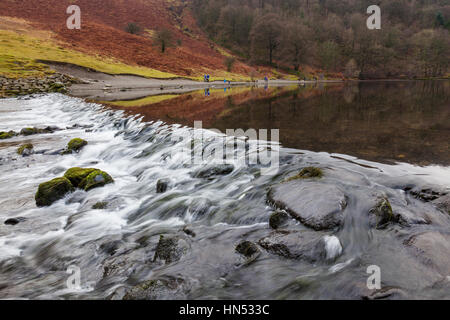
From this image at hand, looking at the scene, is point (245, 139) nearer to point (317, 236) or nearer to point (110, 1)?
point (317, 236)

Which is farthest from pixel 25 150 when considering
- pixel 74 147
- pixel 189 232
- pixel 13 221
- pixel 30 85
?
pixel 30 85

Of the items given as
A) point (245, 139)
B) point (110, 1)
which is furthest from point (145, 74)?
point (110, 1)

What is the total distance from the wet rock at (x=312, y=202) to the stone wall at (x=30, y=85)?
3646 centimetres

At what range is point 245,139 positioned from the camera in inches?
336

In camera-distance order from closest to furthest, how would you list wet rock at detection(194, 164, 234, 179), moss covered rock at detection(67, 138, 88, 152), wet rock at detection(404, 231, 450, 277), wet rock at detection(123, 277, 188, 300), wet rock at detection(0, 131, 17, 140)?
1. wet rock at detection(123, 277, 188, 300)
2. wet rock at detection(404, 231, 450, 277)
3. wet rock at detection(194, 164, 234, 179)
4. moss covered rock at detection(67, 138, 88, 152)
5. wet rock at detection(0, 131, 17, 140)

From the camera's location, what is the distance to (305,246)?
3445 millimetres

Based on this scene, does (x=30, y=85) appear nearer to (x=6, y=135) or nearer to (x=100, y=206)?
(x=6, y=135)

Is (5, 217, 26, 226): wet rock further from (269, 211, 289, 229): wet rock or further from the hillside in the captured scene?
the hillside

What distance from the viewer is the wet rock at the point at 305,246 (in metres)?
3.38

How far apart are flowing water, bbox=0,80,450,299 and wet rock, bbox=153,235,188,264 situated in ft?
0.19

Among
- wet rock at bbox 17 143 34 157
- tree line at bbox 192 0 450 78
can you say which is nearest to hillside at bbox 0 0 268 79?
tree line at bbox 192 0 450 78

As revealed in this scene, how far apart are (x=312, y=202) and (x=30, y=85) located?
4097cm

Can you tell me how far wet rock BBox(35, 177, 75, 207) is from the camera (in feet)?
19.8

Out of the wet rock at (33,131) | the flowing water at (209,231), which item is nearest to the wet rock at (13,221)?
the flowing water at (209,231)
